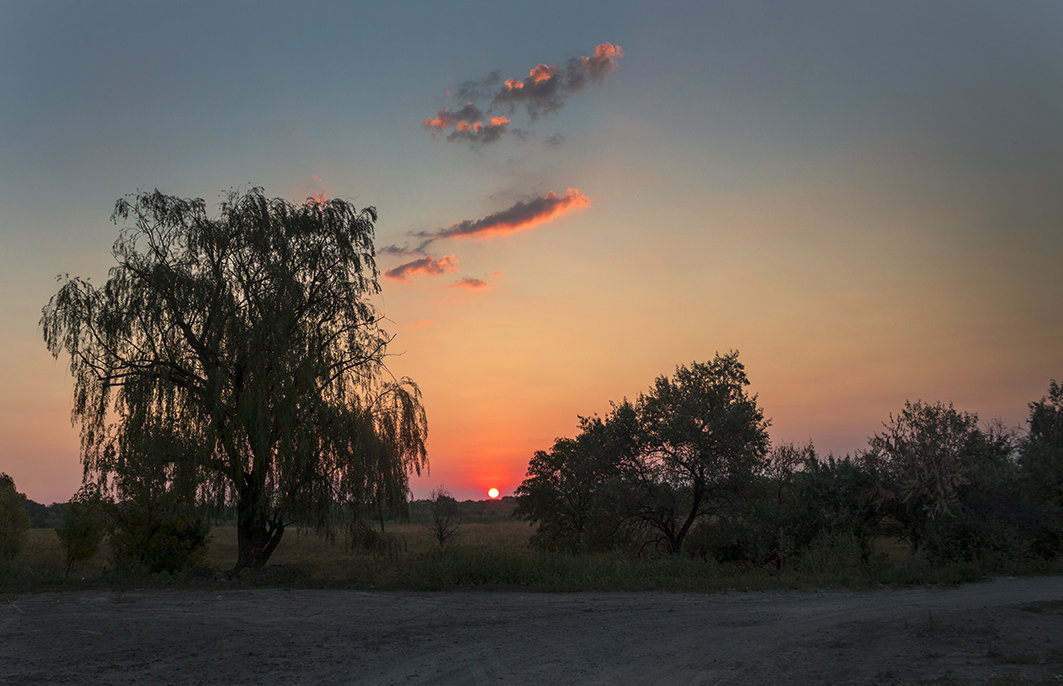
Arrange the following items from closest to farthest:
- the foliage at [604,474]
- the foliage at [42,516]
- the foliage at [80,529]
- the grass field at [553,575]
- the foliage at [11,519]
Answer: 1. the grass field at [553,575]
2. the foliage at [80,529]
3. the foliage at [604,474]
4. the foliage at [11,519]
5. the foliage at [42,516]

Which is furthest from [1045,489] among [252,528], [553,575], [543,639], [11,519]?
[11,519]

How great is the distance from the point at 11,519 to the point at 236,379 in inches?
853

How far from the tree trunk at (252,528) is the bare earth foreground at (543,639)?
5.67m

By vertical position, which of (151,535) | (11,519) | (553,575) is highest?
(11,519)

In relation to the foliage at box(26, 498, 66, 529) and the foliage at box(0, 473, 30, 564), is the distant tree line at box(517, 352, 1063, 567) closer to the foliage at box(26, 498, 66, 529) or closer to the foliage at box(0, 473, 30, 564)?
the foliage at box(0, 473, 30, 564)

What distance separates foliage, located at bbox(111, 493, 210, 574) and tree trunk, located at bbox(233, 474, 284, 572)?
126 cm

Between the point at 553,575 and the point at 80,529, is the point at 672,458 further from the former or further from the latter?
the point at 80,529

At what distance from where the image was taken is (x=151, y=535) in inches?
886

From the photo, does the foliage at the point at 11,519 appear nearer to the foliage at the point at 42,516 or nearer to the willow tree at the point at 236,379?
the willow tree at the point at 236,379

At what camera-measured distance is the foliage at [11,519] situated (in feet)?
107

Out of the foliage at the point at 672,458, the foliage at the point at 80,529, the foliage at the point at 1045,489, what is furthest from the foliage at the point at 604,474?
the foliage at the point at 80,529

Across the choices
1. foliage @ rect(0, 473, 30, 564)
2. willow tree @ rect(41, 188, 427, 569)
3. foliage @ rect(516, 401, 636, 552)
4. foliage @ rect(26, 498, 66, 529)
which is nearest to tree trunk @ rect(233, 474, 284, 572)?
willow tree @ rect(41, 188, 427, 569)

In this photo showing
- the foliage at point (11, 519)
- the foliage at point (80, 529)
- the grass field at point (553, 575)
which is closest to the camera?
the grass field at point (553, 575)

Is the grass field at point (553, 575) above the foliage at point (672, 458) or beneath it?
beneath
